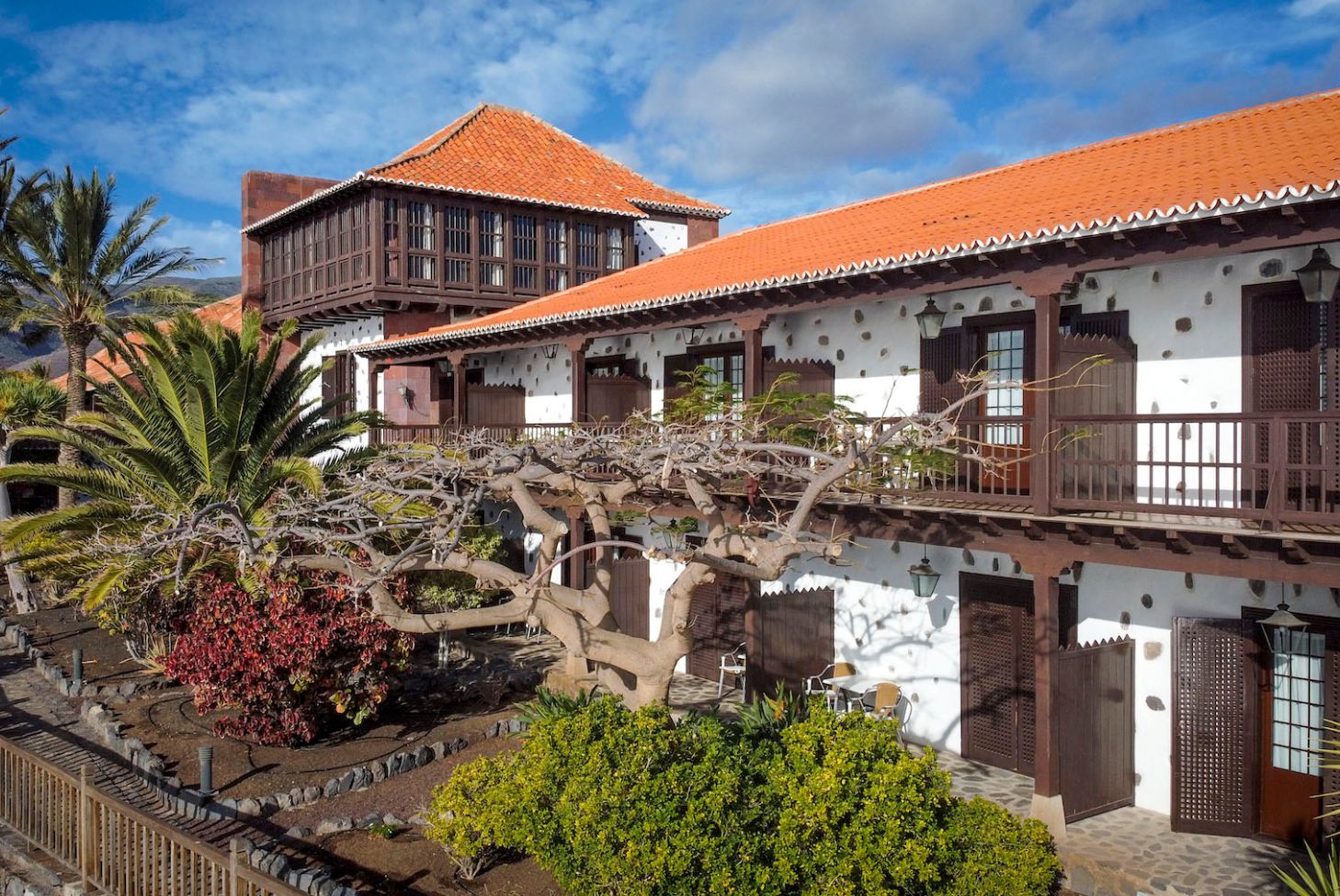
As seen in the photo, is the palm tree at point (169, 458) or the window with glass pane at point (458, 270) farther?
the window with glass pane at point (458, 270)

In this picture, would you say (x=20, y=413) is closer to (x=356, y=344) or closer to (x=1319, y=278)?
(x=356, y=344)

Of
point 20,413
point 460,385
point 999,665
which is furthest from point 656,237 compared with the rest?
point 999,665

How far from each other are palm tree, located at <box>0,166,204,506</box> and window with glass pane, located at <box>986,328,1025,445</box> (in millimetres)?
18208

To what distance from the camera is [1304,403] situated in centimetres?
893

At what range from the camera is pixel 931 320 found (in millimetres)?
11477

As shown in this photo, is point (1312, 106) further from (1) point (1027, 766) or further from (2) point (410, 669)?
(2) point (410, 669)

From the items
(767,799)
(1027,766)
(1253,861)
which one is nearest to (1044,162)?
(1027,766)

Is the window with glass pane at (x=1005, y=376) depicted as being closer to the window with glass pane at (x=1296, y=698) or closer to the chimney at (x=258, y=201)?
the window with glass pane at (x=1296, y=698)

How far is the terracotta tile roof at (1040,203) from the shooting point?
27.9 feet

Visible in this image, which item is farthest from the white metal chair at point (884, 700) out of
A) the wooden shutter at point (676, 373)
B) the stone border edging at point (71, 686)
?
the stone border edging at point (71, 686)

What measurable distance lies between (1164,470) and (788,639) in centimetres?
507

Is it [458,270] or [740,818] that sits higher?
[458,270]

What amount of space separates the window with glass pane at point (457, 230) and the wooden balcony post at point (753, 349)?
10.5 m

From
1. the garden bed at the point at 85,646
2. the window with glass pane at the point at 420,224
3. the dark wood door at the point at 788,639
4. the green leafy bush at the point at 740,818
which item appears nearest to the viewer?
the green leafy bush at the point at 740,818
